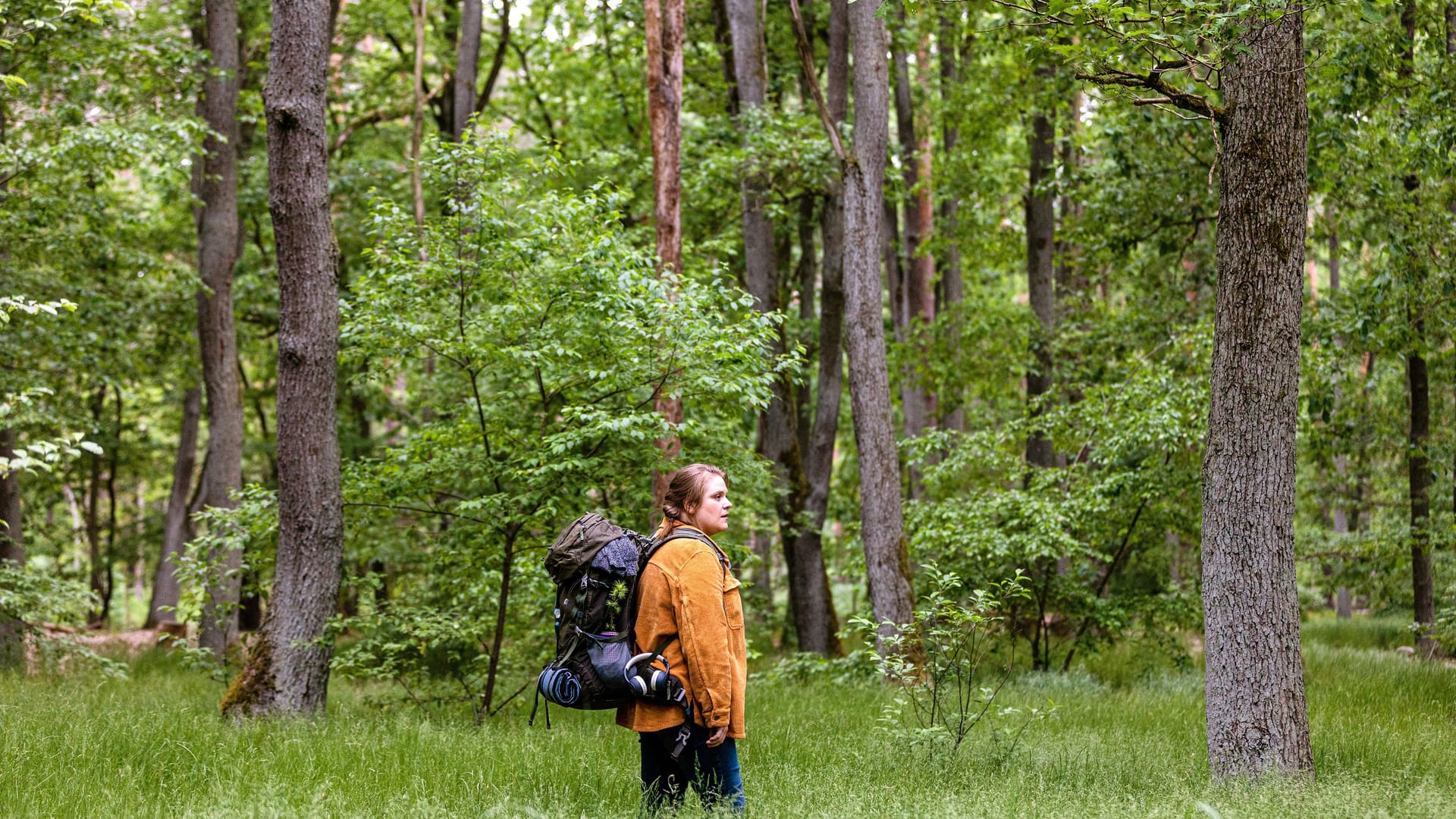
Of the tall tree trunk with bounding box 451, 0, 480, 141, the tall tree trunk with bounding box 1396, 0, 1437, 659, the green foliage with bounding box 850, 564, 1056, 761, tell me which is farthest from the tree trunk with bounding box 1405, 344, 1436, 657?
the tall tree trunk with bounding box 451, 0, 480, 141

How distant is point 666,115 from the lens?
11.0 m

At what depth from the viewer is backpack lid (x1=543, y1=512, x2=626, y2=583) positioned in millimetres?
4719

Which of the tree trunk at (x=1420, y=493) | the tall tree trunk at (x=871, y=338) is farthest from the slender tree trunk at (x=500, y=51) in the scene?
the tree trunk at (x=1420, y=493)

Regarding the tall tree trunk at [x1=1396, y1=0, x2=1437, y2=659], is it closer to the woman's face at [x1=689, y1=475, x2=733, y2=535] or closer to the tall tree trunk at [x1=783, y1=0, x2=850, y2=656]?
the tall tree trunk at [x1=783, y1=0, x2=850, y2=656]

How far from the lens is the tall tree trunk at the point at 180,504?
19.0 meters

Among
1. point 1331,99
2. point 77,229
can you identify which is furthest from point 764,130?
point 77,229

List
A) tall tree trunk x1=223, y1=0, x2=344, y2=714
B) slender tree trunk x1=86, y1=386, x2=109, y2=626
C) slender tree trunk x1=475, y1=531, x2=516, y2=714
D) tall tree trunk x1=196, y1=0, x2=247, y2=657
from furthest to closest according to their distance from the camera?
slender tree trunk x1=86, y1=386, x2=109, y2=626 < tall tree trunk x1=196, y1=0, x2=247, y2=657 < slender tree trunk x1=475, y1=531, x2=516, y2=714 < tall tree trunk x1=223, y1=0, x2=344, y2=714

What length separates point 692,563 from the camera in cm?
457

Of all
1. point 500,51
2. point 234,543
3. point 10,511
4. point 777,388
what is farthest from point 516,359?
point 500,51

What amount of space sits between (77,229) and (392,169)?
5.38m

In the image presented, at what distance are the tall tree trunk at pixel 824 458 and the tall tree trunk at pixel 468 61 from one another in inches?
205

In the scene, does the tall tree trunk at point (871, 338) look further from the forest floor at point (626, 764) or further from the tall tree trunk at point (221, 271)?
the tall tree trunk at point (221, 271)

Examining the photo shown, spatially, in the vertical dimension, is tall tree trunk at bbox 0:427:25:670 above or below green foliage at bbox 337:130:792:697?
below

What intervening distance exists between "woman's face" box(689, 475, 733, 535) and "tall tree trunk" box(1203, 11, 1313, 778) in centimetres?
313
